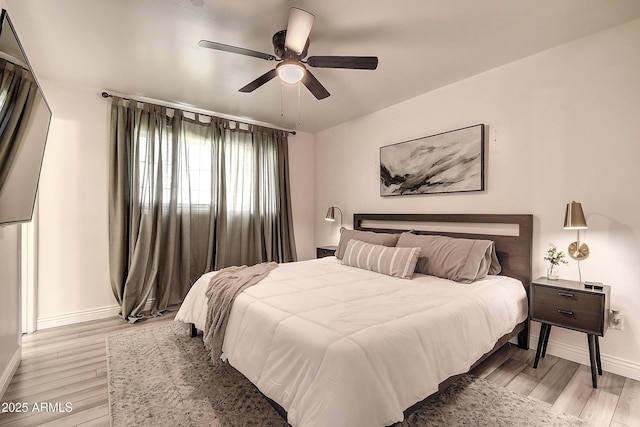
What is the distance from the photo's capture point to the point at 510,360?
7.75ft

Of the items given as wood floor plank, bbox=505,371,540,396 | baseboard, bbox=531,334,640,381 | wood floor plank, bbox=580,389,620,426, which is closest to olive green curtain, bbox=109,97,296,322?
wood floor plank, bbox=505,371,540,396

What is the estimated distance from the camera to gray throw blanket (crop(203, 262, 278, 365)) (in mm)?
1962

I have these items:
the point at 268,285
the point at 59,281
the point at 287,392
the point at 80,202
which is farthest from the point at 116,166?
the point at 287,392

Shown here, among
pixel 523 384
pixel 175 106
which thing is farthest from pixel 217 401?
pixel 175 106

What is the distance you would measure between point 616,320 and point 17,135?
13.4 feet

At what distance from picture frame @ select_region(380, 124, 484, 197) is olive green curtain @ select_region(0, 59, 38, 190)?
10.9 ft

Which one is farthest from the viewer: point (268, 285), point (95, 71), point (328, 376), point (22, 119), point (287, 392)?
point (95, 71)

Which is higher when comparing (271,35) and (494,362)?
(271,35)

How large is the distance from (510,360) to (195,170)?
156 inches

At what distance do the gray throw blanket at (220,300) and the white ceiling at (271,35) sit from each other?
194 cm

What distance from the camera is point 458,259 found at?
8.25 ft

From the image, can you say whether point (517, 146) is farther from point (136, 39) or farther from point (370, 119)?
point (136, 39)

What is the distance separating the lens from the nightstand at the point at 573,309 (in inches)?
77.2

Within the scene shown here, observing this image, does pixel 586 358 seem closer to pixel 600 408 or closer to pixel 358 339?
pixel 600 408
